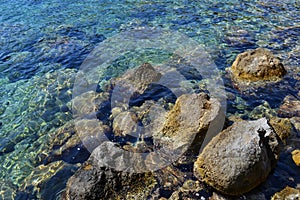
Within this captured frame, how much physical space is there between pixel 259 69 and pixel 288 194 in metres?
6.50

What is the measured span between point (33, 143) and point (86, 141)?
2043mm

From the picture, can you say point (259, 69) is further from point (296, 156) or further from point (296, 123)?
point (296, 156)

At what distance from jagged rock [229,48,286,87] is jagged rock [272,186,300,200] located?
578cm

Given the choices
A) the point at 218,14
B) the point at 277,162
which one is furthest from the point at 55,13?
the point at 277,162

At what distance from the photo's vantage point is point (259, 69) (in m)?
12.4

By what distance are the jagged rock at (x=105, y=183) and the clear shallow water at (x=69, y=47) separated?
A: 1004 mm

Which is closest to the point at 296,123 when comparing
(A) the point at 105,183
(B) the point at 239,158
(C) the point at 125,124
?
(B) the point at 239,158

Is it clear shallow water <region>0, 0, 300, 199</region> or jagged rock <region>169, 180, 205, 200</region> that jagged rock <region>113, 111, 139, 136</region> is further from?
jagged rock <region>169, 180, 205, 200</region>

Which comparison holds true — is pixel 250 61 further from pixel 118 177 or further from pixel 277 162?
pixel 118 177

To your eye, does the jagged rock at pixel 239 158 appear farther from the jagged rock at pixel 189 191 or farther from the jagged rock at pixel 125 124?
the jagged rock at pixel 125 124

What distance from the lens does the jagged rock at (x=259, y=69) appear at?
40.6ft

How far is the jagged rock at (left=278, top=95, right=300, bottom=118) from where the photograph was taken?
10.4 meters

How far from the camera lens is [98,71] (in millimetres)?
14344

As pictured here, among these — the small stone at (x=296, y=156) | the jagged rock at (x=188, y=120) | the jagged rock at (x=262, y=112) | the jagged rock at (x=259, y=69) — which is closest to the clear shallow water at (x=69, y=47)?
the jagged rock at (x=262, y=112)
